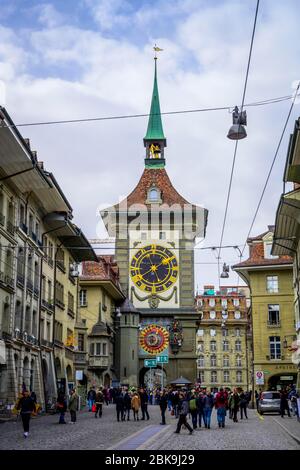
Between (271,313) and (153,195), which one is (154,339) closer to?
(153,195)

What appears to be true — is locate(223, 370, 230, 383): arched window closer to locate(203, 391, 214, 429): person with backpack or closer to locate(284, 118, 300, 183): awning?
locate(284, 118, 300, 183): awning

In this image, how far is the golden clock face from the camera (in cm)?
7988

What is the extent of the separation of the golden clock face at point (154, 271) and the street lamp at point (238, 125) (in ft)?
197

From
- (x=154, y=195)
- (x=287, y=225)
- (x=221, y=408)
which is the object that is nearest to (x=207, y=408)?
(x=221, y=408)

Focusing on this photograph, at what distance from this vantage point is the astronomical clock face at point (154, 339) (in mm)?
78438

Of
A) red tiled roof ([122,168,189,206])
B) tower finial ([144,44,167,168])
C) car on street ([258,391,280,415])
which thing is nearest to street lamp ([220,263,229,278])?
car on street ([258,391,280,415])

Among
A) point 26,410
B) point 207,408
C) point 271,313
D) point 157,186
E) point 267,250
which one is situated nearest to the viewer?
point 26,410

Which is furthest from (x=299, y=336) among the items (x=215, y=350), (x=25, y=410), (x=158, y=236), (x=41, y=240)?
(x=215, y=350)

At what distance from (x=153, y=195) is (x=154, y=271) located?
9.96 metres

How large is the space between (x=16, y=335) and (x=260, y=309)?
3054 cm

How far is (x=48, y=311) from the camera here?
46438mm

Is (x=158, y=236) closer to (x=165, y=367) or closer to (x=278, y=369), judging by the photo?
(x=165, y=367)

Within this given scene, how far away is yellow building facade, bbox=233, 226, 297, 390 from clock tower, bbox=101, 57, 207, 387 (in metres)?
14.0

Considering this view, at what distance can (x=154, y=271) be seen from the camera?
80125 millimetres
